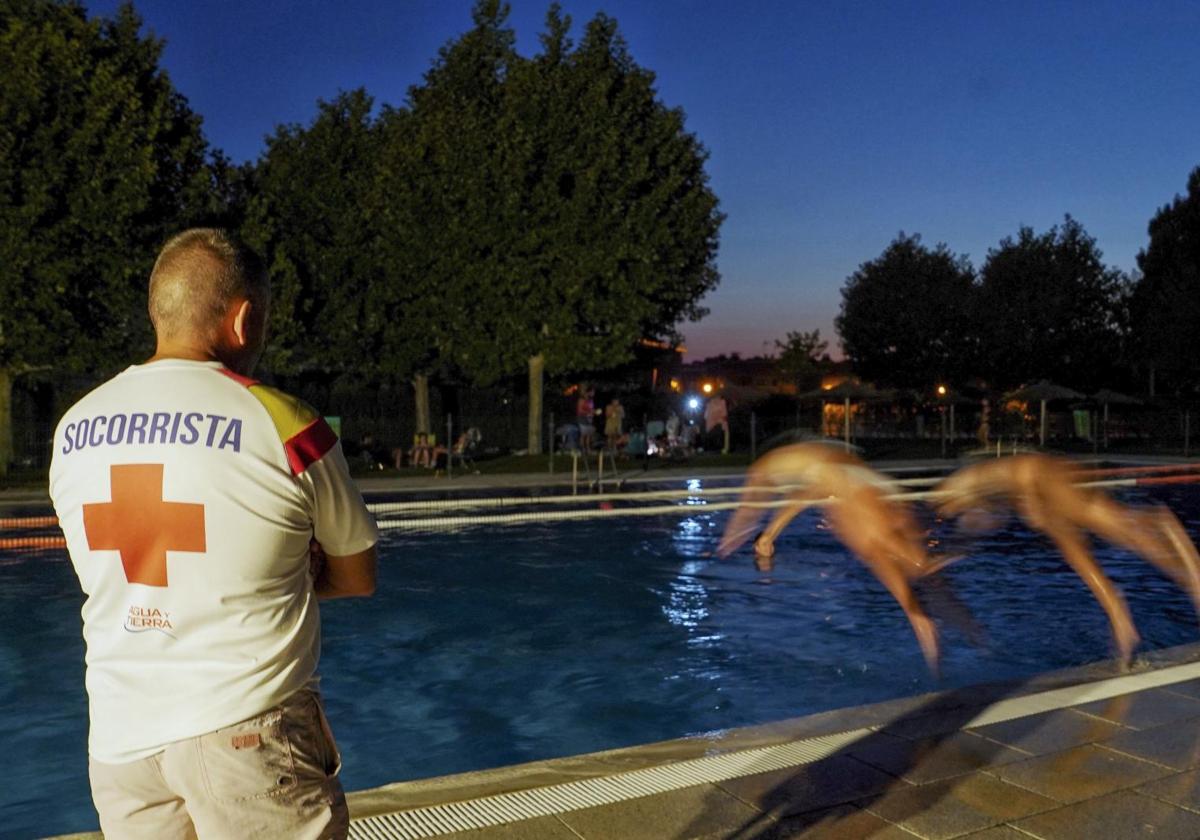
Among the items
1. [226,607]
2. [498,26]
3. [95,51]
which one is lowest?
[226,607]

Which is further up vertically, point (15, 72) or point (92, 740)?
point (15, 72)

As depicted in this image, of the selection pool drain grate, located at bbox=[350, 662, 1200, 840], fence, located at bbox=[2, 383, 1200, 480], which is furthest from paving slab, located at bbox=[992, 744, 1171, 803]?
fence, located at bbox=[2, 383, 1200, 480]

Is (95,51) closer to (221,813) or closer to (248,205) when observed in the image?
(248,205)

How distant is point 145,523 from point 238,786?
0.51m

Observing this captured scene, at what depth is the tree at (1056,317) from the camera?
4947cm

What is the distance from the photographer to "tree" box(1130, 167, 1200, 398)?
42.7m

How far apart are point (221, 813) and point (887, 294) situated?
54.2 metres

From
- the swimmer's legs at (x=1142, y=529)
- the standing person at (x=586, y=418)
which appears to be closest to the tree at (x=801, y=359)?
the standing person at (x=586, y=418)

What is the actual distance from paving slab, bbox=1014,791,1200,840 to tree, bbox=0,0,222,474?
21.2 m

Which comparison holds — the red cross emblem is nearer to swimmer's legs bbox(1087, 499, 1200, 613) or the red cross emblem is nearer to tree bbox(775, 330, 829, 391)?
swimmer's legs bbox(1087, 499, 1200, 613)

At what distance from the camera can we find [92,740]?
6.73 feet

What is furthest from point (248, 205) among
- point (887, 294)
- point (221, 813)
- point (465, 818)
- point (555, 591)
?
point (887, 294)

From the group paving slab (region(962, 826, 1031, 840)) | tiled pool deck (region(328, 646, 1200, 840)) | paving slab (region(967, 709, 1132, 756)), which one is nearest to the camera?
paving slab (region(962, 826, 1031, 840))

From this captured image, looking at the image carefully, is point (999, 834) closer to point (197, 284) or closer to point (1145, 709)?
point (1145, 709)
